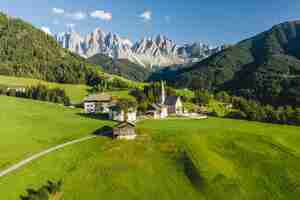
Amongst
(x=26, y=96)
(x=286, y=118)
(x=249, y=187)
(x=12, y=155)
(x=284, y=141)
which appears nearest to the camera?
(x=249, y=187)

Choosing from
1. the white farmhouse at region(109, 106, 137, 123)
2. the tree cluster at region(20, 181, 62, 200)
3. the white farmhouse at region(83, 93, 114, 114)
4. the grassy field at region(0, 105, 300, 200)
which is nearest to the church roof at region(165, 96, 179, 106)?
the white farmhouse at region(83, 93, 114, 114)

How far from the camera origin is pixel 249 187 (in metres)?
45.7

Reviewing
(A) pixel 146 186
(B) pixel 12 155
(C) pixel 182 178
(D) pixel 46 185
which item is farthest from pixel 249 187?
(B) pixel 12 155

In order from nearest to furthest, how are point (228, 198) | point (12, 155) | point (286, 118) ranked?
1. point (228, 198)
2. point (12, 155)
3. point (286, 118)

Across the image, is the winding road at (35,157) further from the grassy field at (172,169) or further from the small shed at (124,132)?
the small shed at (124,132)

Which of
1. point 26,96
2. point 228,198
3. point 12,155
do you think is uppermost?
point 26,96

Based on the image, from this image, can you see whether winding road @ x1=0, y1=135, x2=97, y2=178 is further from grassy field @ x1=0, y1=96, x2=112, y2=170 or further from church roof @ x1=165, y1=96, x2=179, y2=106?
church roof @ x1=165, y1=96, x2=179, y2=106

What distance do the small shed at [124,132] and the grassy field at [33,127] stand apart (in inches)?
358

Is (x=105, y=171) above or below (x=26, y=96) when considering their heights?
below

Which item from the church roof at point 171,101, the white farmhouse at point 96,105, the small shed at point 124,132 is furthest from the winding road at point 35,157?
the church roof at point 171,101

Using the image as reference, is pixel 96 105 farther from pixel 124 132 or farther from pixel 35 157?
pixel 35 157

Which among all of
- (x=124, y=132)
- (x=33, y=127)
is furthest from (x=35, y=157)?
(x=33, y=127)

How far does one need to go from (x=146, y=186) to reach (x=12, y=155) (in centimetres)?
2696

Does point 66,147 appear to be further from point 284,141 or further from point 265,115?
point 265,115
